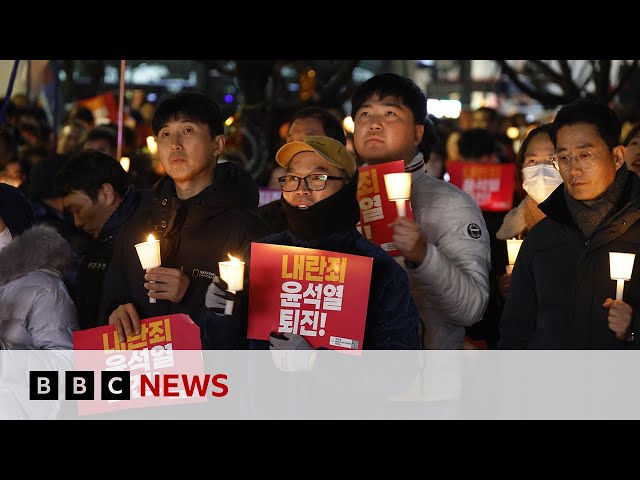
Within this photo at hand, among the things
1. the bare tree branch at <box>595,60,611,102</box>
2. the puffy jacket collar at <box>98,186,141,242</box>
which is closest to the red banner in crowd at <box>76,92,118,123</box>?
the puffy jacket collar at <box>98,186,141,242</box>

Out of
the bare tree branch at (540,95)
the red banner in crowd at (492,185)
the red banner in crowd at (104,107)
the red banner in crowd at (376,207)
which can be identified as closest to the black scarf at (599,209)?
the red banner in crowd at (376,207)

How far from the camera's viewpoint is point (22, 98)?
1393cm

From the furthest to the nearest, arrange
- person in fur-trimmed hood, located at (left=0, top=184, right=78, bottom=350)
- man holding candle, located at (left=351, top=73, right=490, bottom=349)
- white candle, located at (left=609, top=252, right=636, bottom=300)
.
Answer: person in fur-trimmed hood, located at (left=0, top=184, right=78, bottom=350), man holding candle, located at (left=351, top=73, right=490, bottom=349), white candle, located at (left=609, top=252, right=636, bottom=300)

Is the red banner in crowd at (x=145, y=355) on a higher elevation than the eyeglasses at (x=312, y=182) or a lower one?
lower

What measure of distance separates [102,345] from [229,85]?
25203 millimetres

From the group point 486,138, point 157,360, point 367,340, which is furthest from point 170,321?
point 486,138

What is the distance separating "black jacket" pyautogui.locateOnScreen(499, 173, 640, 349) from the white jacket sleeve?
217 millimetres

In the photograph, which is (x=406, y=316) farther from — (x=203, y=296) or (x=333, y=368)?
(x=203, y=296)

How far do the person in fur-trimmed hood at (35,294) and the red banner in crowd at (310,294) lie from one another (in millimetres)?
1016

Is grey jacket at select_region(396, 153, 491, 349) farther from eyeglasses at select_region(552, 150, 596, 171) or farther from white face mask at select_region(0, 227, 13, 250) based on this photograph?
white face mask at select_region(0, 227, 13, 250)

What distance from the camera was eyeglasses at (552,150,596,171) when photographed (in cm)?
480

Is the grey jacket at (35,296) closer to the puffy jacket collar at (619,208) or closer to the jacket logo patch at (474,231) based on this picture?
A: the jacket logo patch at (474,231)

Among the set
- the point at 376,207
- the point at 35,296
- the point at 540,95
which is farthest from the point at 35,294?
the point at 540,95

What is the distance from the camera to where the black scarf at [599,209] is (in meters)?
4.72
